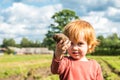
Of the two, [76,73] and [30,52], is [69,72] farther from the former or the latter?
[30,52]

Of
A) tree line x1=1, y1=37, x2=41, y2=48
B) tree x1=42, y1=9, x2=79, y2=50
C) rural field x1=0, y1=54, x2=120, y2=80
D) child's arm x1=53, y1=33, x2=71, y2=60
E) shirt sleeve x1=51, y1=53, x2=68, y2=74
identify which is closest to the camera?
child's arm x1=53, y1=33, x2=71, y2=60

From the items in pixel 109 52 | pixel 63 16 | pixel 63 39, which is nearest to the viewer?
pixel 63 39

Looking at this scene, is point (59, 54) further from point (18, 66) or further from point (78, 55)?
→ point (18, 66)

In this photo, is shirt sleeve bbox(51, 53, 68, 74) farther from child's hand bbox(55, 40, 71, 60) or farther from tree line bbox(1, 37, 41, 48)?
tree line bbox(1, 37, 41, 48)

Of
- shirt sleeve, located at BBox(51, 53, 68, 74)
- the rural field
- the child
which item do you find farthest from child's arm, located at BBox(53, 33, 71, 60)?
the rural field

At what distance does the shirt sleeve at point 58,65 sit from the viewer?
12.3 ft

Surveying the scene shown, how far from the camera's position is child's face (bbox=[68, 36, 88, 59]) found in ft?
13.0

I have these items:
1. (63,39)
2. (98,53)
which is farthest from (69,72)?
(98,53)

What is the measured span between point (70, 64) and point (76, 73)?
102mm

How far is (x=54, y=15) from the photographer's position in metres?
97.0

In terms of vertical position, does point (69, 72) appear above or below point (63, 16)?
below

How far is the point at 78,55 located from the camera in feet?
13.2

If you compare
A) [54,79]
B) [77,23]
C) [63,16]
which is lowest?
[54,79]

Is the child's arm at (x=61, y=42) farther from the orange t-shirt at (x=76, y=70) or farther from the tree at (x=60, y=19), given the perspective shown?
the tree at (x=60, y=19)
